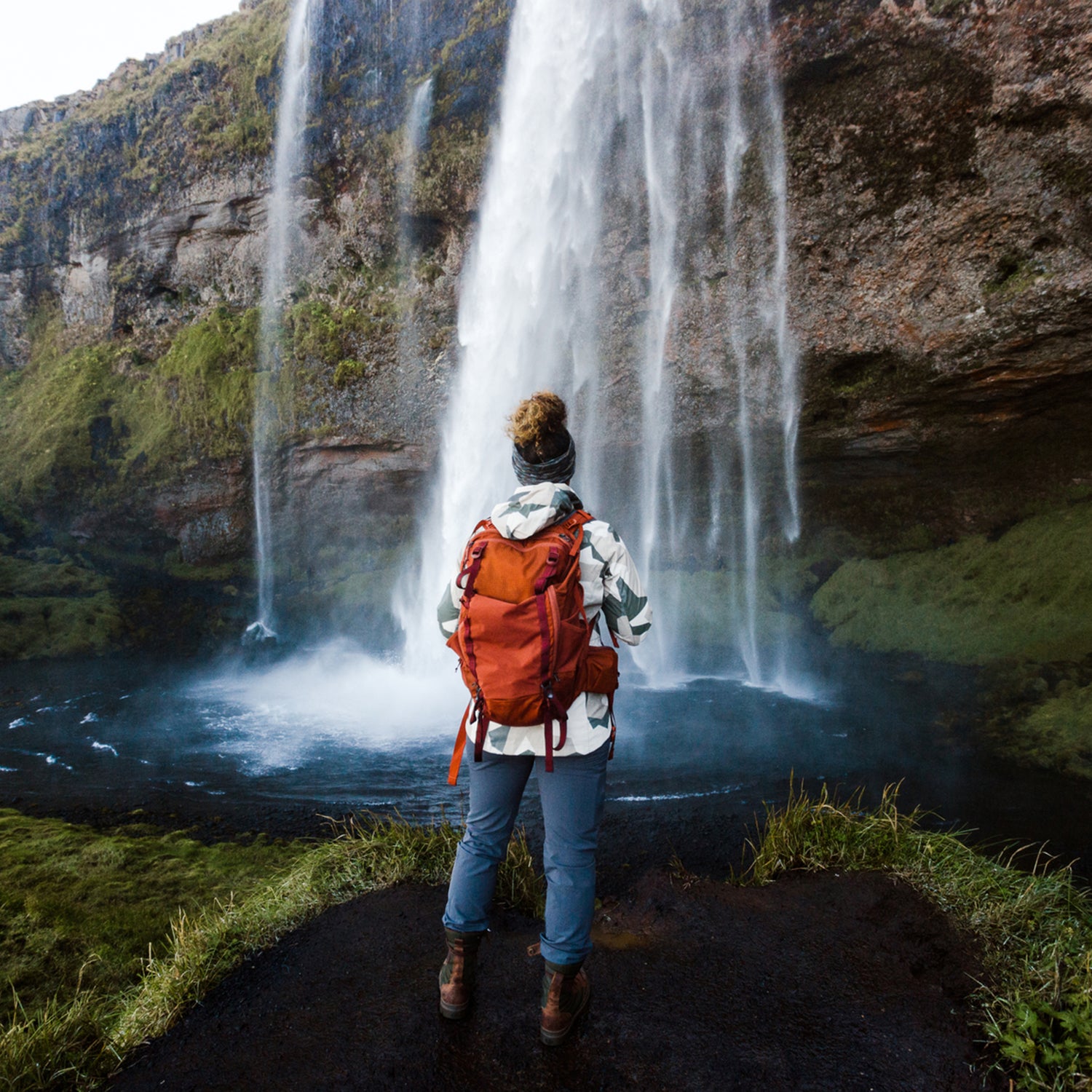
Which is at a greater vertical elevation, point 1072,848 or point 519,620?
point 519,620

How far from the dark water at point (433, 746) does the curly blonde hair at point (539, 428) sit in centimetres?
347

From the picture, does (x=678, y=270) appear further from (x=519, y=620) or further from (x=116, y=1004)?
(x=116, y=1004)

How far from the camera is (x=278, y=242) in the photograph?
49.4 ft

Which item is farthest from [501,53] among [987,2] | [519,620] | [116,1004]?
[116,1004]

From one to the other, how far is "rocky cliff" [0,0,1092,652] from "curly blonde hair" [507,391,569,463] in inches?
374

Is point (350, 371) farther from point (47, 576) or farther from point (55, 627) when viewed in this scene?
point (47, 576)

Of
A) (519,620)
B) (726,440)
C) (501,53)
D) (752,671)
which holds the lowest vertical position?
(752,671)

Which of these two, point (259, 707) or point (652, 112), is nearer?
point (259, 707)

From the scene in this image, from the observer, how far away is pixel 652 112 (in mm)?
11055

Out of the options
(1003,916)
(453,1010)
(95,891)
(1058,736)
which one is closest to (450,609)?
(453,1010)

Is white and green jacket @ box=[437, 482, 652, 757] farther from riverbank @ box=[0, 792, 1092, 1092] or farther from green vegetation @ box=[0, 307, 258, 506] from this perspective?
green vegetation @ box=[0, 307, 258, 506]

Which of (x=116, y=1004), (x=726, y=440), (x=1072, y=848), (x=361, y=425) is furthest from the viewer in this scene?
(x=361, y=425)

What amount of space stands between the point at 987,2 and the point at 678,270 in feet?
16.1

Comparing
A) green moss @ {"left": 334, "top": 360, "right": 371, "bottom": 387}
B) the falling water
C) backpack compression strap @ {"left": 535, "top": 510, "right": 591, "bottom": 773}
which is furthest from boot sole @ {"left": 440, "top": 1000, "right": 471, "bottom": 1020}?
green moss @ {"left": 334, "top": 360, "right": 371, "bottom": 387}
